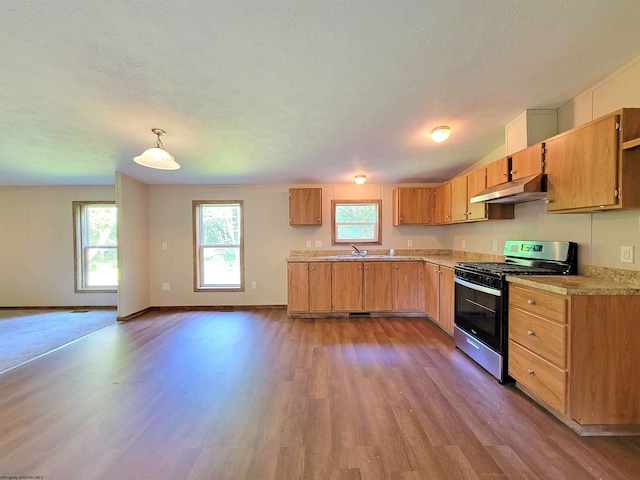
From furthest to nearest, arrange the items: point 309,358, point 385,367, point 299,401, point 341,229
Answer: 1. point 341,229
2. point 309,358
3. point 385,367
4. point 299,401

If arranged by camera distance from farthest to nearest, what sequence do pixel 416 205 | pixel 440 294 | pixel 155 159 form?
pixel 416 205 → pixel 440 294 → pixel 155 159

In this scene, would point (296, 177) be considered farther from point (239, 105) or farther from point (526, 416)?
point (526, 416)

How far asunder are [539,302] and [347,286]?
8.15 feet

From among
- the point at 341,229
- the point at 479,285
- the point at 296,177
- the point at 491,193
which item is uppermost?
the point at 296,177

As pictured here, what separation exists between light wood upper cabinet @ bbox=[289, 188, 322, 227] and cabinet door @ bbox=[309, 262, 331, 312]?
796mm

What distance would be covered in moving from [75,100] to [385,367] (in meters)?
3.66

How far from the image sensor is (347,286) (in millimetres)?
4031

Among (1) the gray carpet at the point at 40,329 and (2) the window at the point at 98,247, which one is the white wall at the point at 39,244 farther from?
(1) the gray carpet at the point at 40,329

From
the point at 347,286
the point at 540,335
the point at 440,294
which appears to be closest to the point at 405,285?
the point at 440,294

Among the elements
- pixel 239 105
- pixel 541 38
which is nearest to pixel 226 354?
pixel 239 105

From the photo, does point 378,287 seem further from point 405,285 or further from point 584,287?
point 584,287

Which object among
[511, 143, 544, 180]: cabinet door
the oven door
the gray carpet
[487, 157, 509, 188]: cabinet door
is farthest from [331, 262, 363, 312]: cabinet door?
the gray carpet

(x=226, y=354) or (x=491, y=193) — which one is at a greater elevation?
(x=491, y=193)

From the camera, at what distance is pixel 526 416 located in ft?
5.84
